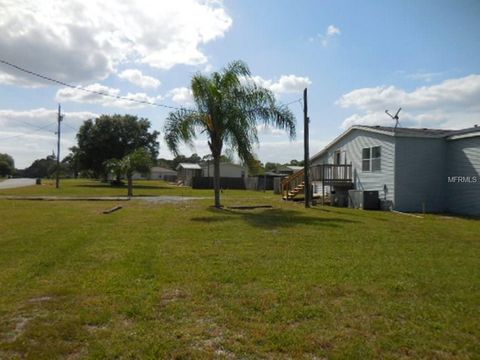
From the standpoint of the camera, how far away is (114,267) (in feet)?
22.2

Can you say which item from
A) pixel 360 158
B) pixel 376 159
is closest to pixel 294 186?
pixel 360 158

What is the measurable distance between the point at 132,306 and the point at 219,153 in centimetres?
1393

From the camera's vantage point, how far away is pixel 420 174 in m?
19.1

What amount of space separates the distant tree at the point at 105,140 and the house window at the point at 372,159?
32.2m

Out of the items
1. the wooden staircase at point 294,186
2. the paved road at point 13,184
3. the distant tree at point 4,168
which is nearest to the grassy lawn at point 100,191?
the paved road at point 13,184

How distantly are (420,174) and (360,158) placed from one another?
377cm

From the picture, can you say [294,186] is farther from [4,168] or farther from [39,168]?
[39,168]

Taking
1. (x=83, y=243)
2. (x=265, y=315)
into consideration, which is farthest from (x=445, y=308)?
(x=83, y=243)

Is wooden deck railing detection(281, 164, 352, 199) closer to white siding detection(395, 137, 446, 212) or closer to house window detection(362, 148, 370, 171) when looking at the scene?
house window detection(362, 148, 370, 171)

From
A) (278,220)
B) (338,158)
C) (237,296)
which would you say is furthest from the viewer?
(338,158)

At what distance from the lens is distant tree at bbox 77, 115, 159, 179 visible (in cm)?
→ 4925

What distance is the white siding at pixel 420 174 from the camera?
18938mm

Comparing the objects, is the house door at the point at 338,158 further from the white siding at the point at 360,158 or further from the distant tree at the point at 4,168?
the distant tree at the point at 4,168

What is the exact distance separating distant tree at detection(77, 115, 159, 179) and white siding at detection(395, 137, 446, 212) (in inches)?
1386
